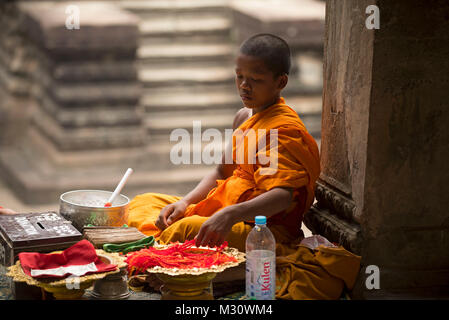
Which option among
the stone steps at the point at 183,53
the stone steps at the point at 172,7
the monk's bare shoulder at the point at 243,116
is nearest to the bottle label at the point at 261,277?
the monk's bare shoulder at the point at 243,116

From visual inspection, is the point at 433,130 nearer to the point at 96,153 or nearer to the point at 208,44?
the point at 96,153

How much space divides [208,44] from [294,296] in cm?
602

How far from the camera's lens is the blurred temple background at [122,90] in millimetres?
7156

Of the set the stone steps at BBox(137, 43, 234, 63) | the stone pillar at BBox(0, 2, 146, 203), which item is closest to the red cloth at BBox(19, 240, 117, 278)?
the stone pillar at BBox(0, 2, 146, 203)

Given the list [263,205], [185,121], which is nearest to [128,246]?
[263,205]

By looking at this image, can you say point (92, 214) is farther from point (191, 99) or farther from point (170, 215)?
point (191, 99)

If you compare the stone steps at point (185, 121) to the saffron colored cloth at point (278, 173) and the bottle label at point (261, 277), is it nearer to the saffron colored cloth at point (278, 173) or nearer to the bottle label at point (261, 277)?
the saffron colored cloth at point (278, 173)

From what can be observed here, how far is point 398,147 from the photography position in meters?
3.10

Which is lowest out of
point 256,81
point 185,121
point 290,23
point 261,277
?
point 261,277

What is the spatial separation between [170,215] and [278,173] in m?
0.71

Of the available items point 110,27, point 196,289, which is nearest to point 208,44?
point 110,27

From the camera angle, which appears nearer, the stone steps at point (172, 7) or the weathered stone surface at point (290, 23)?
the weathered stone surface at point (290, 23)

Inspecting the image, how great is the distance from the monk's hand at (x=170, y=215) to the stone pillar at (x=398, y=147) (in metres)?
0.82
